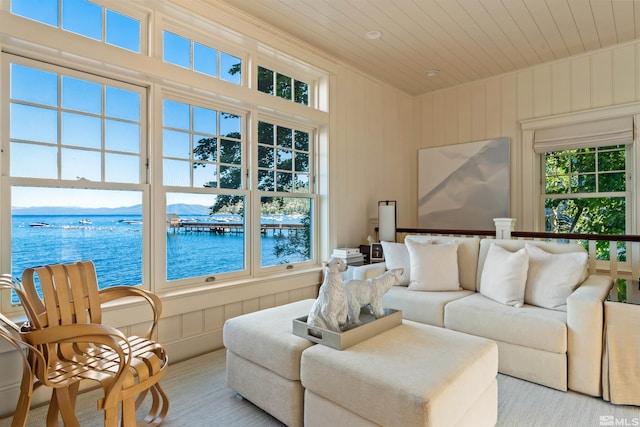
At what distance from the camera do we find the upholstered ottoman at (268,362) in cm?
178

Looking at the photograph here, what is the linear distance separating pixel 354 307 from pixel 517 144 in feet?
11.3

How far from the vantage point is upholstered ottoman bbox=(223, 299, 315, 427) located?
1779mm

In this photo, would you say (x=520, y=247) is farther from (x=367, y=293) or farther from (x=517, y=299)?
(x=367, y=293)

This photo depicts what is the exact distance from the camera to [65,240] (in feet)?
7.60

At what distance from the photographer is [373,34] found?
3.37 meters

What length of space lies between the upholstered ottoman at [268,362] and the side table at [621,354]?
5.90 feet

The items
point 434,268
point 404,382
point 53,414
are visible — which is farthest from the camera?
point 434,268

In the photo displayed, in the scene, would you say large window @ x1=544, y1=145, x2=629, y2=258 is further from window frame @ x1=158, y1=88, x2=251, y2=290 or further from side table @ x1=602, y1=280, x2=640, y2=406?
window frame @ x1=158, y1=88, x2=251, y2=290

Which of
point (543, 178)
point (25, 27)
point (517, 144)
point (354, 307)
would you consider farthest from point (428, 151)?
point (25, 27)

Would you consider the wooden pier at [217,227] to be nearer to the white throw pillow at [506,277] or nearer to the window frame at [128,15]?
A: the window frame at [128,15]

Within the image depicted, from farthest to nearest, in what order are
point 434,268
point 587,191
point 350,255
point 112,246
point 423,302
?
point 587,191, point 350,255, point 434,268, point 423,302, point 112,246

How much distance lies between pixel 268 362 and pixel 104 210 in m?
1.57

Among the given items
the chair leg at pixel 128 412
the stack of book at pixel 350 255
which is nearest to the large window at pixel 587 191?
the stack of book at pixel 350 255

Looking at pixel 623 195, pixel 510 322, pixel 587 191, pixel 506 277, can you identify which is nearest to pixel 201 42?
pixel 506 277
